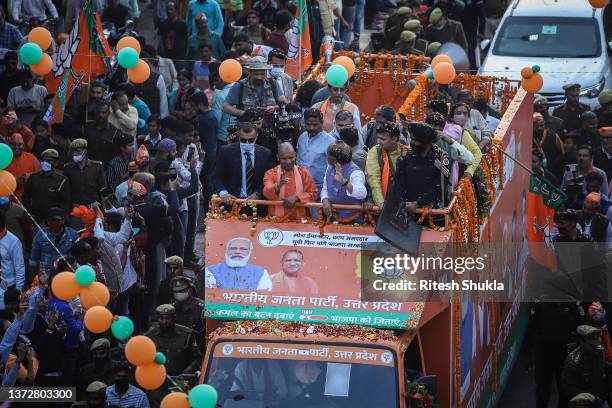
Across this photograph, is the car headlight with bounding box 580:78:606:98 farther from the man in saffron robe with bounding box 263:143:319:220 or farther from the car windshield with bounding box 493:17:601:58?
the man in saffron robe with bounding box 263:143:319:220

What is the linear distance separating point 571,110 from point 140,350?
1111 cm

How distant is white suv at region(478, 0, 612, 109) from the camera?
22.6m

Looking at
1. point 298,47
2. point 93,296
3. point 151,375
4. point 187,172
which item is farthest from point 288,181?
point 298,47

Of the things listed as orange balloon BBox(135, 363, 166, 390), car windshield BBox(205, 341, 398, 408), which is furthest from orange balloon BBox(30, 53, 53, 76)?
orange balloon BBox(135, 363, 166, 390)

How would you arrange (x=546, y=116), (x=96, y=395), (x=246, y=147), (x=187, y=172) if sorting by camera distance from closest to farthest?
(x=96, y=395), (x=246, y=147), (x=187, y=172), (x=546, y=116)

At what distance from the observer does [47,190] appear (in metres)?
17.2

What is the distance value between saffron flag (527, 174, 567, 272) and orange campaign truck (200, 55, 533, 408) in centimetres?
239

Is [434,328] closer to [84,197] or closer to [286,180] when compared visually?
[286,180]

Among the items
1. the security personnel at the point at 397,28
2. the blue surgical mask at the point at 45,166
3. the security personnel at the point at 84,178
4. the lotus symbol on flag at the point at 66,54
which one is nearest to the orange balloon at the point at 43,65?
the security personnel at the point at 84,178

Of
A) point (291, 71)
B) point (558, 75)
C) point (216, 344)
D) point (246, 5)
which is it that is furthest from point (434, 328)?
point (246, 5)

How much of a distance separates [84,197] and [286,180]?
13.7ft

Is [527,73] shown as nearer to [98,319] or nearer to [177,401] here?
[98,319]

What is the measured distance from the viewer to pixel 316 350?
Answer: 1196cm

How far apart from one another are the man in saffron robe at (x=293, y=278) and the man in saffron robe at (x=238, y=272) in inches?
3.3
